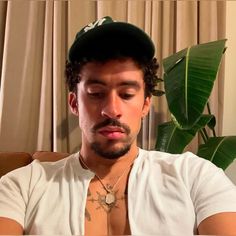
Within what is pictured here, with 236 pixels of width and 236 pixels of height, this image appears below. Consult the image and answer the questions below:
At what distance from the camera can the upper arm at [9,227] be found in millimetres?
829

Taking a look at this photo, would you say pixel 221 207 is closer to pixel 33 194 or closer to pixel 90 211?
pixel 90 211

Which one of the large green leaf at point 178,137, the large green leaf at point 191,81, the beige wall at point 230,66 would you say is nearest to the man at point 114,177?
the large green leaf at point 191,81

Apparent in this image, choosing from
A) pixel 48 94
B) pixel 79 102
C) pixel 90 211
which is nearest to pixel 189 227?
pixel 90 211

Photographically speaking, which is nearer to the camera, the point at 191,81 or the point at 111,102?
the point at 111,102

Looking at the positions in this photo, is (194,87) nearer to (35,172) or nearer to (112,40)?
(112,40)

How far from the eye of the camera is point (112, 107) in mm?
939

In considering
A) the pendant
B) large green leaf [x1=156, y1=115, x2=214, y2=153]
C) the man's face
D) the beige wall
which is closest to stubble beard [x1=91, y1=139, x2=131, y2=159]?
the man's face

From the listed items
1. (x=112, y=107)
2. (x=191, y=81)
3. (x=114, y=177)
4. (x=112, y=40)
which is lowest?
(x=114, y=177)

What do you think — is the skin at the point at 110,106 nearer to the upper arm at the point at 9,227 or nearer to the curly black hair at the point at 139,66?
the curly black hair at the point at 139,66

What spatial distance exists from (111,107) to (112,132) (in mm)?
72

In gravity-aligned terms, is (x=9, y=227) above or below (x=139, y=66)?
below

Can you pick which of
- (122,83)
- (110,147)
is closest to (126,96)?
(122,83)

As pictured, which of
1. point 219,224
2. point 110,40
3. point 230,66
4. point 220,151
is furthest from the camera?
point 230,66

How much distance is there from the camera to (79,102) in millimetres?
1024
